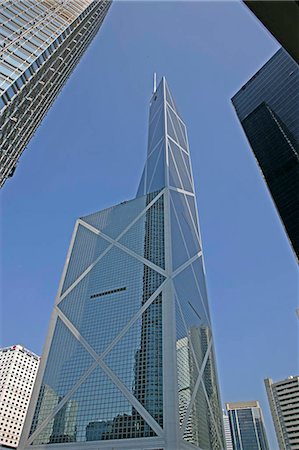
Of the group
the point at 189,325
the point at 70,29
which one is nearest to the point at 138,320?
the point at 189,325

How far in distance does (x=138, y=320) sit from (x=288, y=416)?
207 feet

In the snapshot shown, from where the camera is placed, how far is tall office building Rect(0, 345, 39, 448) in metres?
95.6

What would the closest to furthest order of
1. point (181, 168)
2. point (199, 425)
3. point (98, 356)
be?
1. point (199, 425)
2. point (98, 356)
3. point (181, 168)

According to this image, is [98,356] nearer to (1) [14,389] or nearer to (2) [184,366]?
(2) [184,366]

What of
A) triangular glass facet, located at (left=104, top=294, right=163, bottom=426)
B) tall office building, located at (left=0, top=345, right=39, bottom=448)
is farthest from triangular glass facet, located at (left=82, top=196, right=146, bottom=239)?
tall office building, located at (left=0, top=345, right=39, bottom=448)

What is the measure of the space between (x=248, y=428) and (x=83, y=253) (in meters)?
122

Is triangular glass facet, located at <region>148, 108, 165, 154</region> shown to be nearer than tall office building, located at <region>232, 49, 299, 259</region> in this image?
No

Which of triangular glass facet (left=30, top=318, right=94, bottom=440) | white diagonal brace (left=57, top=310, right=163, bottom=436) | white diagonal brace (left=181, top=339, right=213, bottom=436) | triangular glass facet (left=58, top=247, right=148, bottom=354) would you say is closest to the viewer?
white diagonal brace (left=57, top=310, right=163, bottom=436)

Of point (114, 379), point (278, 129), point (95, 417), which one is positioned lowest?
point (95, 417)

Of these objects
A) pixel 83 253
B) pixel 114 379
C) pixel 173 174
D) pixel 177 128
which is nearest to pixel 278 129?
pixel 173 174

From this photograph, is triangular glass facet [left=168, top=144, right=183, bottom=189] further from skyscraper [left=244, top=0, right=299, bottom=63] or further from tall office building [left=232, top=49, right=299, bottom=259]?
skyscraper [left=244, top=0, right=299, bottom=63]

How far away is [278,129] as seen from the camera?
231 ft

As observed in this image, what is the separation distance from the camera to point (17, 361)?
4409 inches

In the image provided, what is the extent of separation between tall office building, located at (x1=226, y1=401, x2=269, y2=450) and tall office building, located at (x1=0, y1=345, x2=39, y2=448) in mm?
95054
